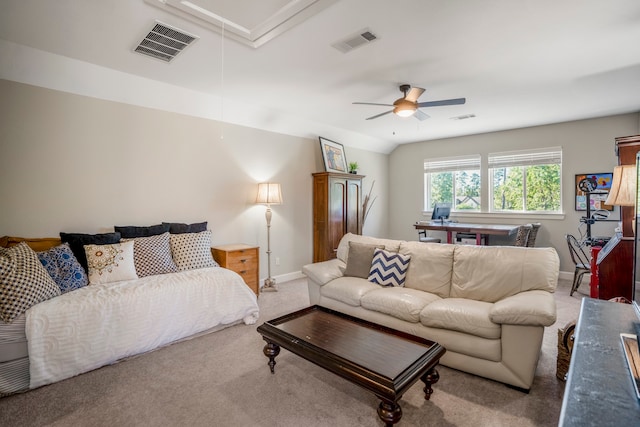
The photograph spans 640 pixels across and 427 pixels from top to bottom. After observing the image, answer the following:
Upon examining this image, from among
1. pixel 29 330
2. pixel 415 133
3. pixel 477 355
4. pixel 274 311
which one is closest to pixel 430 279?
pixel 477 355

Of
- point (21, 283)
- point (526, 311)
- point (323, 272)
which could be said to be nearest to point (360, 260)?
point (323, 272)

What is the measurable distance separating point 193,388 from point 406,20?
124 inches

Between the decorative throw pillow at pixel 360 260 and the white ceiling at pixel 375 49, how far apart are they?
→ 1.91 metres

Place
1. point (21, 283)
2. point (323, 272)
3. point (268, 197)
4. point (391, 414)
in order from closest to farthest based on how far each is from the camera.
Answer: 1. point (391, 414)
2. point (21, 283)
3. point (323, 272)
4. point (268, 197)

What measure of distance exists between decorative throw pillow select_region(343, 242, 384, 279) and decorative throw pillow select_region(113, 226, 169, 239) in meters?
2.18

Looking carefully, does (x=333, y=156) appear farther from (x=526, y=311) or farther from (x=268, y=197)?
(x=526, y=311)

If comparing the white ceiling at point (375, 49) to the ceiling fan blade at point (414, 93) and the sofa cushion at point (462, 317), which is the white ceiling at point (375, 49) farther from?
the sofa cushion at point (462, 317)

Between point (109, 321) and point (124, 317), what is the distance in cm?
10

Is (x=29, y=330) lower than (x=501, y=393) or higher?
higher

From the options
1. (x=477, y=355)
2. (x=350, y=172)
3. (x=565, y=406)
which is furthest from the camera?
(x=350, y=172)

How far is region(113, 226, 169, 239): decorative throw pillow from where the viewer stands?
11.1ft

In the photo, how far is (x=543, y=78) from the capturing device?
354 cm

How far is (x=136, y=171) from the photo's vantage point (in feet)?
11.9

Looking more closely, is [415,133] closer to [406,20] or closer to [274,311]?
[406,20]
